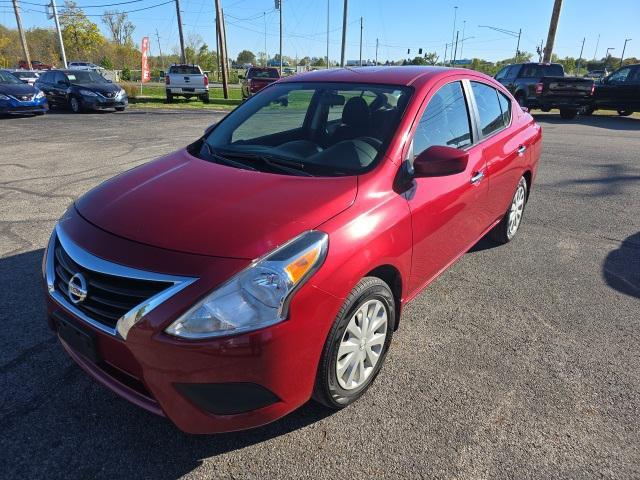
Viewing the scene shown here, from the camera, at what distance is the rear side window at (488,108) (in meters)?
3.80

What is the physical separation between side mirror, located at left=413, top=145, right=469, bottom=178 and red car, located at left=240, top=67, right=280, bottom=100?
62.2ft

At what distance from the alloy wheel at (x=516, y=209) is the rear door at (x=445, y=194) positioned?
1.06 metres

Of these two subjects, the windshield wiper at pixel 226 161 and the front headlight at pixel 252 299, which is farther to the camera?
the windshield wiper at pixel 226 161

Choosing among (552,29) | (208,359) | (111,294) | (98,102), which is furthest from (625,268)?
(552,29)

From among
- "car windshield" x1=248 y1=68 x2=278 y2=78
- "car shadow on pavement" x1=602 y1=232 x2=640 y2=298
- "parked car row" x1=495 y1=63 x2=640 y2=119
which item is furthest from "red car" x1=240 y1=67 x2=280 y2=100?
"car shadow on pavement" x1=602 y1=232 x2=640 y2=298

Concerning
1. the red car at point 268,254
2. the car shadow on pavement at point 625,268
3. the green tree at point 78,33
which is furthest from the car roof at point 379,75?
the green tree at point 78,33

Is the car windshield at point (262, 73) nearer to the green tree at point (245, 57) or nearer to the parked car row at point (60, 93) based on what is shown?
the parked car row at point (60, 93)

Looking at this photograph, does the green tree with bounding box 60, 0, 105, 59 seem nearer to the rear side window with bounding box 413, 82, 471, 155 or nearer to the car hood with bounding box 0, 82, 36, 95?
the car hood with bounding box 0, 82, 36, 95

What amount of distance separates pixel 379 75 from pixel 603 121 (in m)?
17.1

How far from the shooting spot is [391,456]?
2.22 metres

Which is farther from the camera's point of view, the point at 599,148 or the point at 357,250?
the point at 599,148

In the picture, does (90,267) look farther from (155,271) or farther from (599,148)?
(599,148)

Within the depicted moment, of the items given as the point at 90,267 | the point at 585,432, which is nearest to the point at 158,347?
the point at 90,267

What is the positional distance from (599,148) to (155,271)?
11.5 meters
